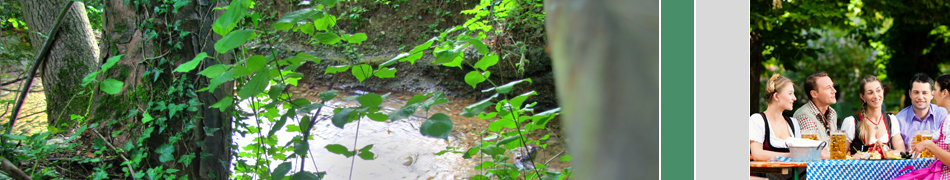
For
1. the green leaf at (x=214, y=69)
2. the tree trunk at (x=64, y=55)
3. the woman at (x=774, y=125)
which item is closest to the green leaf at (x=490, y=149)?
the green leaf at (x=214, y=69)

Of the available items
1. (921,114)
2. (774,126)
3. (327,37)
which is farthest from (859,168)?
(327,37)

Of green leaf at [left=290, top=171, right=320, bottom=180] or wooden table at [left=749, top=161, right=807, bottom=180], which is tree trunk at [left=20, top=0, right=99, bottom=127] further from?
wooden table at [left=749, top=161, right=807, bottom=180]

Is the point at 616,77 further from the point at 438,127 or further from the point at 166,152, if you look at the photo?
the point at 166,152

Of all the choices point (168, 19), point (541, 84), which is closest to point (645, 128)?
point (168, 19)

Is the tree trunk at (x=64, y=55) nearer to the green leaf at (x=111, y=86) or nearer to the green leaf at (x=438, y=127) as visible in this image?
the green leaf at (x=111, y=86)

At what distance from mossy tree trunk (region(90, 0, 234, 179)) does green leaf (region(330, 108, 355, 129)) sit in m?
1.14

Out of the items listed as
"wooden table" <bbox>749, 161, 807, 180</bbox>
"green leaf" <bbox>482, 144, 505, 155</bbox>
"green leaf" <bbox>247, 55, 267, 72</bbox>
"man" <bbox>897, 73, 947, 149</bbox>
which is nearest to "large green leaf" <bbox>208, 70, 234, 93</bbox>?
"green leaf" <bbox>247, 55, 267, 72</bbox>

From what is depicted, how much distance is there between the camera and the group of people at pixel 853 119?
2328 mm

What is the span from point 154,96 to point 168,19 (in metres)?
0.30

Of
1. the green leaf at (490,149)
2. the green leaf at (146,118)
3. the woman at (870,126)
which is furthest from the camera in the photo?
the woman at (870,126)

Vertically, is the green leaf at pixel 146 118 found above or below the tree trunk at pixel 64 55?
below

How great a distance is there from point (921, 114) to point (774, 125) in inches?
38.7

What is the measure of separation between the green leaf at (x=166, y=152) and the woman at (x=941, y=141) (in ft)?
10.6

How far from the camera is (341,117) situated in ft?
3.61
